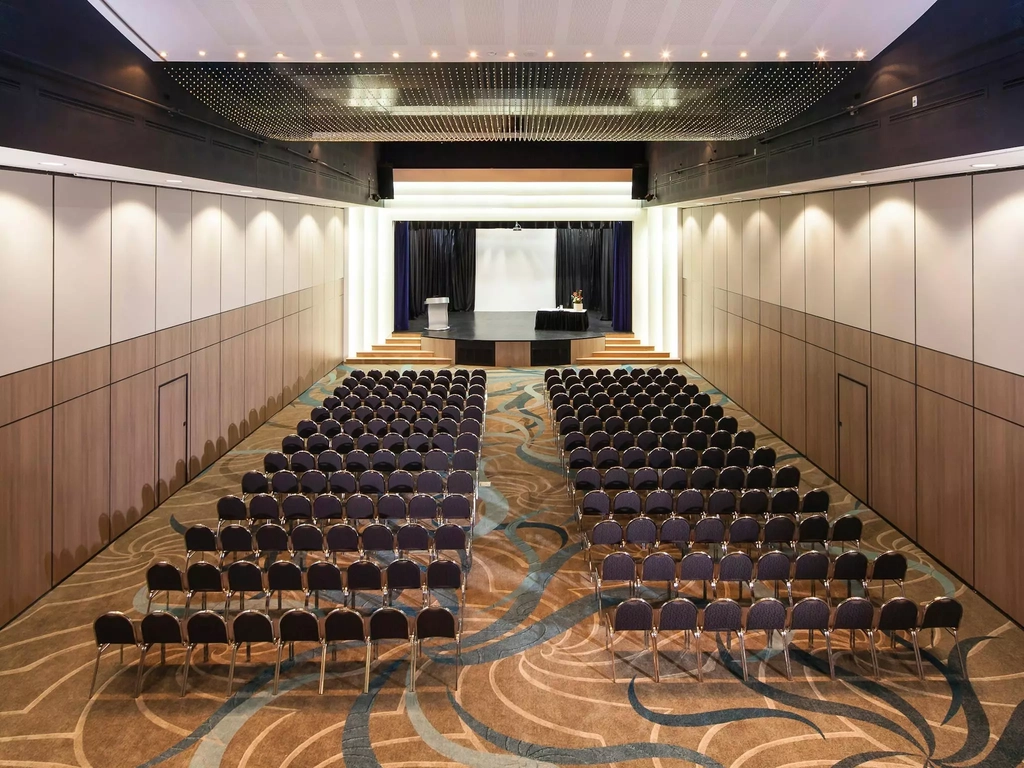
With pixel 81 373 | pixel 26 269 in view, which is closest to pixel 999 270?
pixel 26 269

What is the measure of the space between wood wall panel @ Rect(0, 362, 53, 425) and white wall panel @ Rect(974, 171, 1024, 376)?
9.89 meters

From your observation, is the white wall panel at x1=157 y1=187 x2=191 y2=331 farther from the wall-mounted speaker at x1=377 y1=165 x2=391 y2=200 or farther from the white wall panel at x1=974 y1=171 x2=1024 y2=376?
the wall-mounted speaker at x1=377 y1=165 x2=391 y2=200

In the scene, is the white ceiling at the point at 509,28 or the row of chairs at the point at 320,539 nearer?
the white ceiling at the point at 509,28

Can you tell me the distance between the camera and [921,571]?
9656mm

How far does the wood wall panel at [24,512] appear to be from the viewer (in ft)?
27.2

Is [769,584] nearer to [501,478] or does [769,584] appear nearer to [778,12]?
[501,478]

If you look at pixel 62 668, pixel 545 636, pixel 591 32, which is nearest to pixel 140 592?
pixel 62 668

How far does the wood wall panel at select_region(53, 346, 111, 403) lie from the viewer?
9367 millimetres

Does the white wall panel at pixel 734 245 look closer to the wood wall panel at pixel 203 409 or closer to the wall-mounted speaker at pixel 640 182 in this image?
the wall-mounted speaker at pixel 640 182

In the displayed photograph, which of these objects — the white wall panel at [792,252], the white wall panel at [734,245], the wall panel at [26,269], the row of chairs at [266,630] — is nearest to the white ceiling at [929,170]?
the white wall panel at [792,252]

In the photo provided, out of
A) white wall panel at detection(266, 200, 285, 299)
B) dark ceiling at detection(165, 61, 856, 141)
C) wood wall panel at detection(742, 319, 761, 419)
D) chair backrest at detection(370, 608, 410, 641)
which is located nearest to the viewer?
chair backrest at detection(370, 608, 410, 641)

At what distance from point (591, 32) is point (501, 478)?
6.81 metres

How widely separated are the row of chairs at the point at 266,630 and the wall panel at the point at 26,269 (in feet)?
9.98

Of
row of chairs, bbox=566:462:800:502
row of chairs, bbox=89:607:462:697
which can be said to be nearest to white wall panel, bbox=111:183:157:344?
row of chairs, bbox=89:607:462:697
